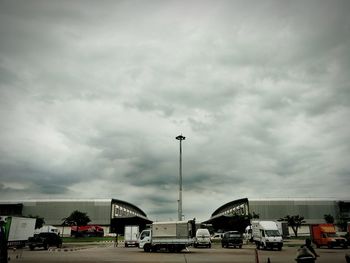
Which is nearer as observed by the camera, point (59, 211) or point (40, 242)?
point (40, 242)

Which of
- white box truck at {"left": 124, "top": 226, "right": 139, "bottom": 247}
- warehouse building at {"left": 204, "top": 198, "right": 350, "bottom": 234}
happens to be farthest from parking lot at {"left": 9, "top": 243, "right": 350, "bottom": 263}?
warehouse building at {"left": 204, "top": 198, "right": 350, "bottom": 234}

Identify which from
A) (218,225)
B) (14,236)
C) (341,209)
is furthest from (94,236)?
(341,209)

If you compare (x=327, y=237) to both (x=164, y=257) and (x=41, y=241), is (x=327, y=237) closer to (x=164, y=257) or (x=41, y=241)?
(x=164, y=257)

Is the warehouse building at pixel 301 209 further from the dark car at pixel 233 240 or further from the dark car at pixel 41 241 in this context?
the dark car at pixel 41 241

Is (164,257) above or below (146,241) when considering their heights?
below

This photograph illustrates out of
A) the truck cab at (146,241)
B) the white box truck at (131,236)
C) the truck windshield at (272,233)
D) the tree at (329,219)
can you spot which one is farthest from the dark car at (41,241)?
the tree at (329,219)

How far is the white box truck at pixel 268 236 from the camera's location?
32.2m

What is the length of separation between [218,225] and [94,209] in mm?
47000

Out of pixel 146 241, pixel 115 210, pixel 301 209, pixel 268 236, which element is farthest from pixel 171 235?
pixel 115 210

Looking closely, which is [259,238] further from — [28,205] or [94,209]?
[28,205]

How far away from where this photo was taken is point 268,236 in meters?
33.0

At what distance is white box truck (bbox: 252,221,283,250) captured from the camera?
3225cm

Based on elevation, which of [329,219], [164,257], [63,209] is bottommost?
[164,257]

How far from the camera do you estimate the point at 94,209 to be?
378 ft
